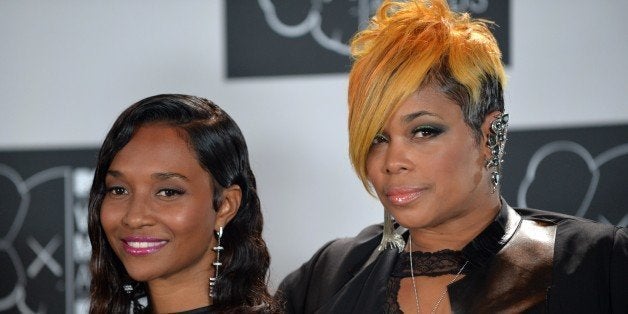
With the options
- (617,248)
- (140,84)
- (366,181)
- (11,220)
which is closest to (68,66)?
(140,84)

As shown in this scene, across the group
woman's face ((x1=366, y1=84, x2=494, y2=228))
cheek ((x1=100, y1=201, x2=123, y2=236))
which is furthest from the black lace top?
cheek ((x1=100, y1=201, x2=123, y2=236))

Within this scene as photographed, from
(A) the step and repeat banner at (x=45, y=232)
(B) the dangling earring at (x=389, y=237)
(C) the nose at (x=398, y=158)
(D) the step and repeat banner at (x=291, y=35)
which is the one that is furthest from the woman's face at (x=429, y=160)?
(A) the step and repeat banner at (x=45, y=232)

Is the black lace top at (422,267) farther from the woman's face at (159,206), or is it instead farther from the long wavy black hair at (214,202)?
the woman's face at (159,206)

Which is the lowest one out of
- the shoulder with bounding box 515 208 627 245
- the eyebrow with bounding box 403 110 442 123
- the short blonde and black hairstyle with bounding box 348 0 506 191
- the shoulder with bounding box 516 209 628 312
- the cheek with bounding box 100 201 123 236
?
the shoulder with bounding box 516 209 628 312

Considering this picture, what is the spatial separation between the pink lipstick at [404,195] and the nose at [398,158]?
0.05 meters

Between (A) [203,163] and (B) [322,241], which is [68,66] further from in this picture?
(A) [203,163]

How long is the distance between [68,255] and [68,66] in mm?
731

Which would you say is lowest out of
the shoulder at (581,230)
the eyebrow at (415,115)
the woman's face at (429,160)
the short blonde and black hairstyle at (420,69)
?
the shoulder at (581,230)

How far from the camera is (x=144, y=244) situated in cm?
245

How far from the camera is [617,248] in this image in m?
2.40

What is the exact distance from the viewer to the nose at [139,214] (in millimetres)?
2430

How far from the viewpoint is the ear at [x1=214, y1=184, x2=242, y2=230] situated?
254cm

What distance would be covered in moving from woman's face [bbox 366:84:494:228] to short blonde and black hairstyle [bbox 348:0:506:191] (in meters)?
0.03

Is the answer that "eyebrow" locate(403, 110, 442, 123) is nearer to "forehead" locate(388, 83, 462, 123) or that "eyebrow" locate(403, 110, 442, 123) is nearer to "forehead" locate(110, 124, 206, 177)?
"forehead" locate(388, 83, 462, 123)
